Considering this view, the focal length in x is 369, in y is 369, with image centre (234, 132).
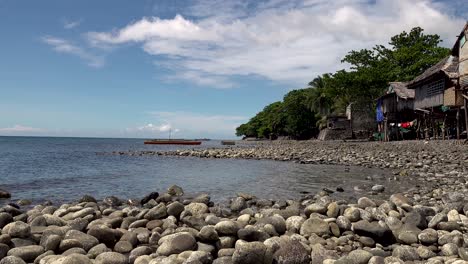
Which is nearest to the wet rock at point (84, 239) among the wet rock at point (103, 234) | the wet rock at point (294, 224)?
the wet rock at point (103, 234)

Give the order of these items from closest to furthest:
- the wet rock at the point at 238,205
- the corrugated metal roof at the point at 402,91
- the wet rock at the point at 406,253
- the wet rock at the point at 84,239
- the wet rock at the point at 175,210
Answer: the wet rock at the point at 406,253 → the wet rock at the point at 84,239 → the wet rock at the point at 175,210 → the wet rock at the point at 238,205 → the corrugated metal roof at the point at 402,91

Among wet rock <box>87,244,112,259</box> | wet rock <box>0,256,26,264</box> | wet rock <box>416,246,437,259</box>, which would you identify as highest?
wet rock <box>416,246,437,259</box>

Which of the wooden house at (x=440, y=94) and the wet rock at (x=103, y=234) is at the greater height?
the wooden house at (x=440, y=94)

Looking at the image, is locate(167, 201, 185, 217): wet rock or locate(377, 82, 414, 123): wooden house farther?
locate(377, 82, 414, 123): wooden house

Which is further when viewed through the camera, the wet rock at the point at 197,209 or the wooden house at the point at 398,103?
the wooden house at the point at 398,103

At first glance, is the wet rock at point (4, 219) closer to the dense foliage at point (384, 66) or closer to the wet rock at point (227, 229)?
the wet rock at point (227, 229)

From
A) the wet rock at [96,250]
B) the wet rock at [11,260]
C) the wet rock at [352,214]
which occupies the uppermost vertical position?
the wet rock at [352,214]

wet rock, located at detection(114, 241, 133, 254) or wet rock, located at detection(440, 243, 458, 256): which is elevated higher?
wet rock, located at detection(440, 243, 458, 256)

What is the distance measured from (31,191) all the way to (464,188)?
1534cm

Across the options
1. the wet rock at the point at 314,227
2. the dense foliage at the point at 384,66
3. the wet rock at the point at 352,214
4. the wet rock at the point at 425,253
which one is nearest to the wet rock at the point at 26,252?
the wet rock at the point at 314,227

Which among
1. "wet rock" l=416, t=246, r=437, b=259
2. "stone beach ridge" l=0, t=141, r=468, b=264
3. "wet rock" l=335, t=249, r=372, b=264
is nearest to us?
"wet rock" l=335, t=249, r=372, b=264

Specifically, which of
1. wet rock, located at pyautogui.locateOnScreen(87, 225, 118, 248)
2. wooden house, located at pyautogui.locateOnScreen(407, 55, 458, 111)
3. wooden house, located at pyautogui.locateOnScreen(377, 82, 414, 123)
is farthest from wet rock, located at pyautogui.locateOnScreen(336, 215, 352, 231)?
wooden house, located at pyautogui.locateOnScreen(377, 82, 414, 123)

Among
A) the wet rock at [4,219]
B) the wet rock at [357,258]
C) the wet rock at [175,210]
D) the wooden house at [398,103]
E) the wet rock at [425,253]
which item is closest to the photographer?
the wet rock at [357,258]

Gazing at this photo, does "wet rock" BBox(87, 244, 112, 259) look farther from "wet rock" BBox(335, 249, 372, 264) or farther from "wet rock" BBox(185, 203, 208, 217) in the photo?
"wet rock" BBox(335, 249, 372, 264)
